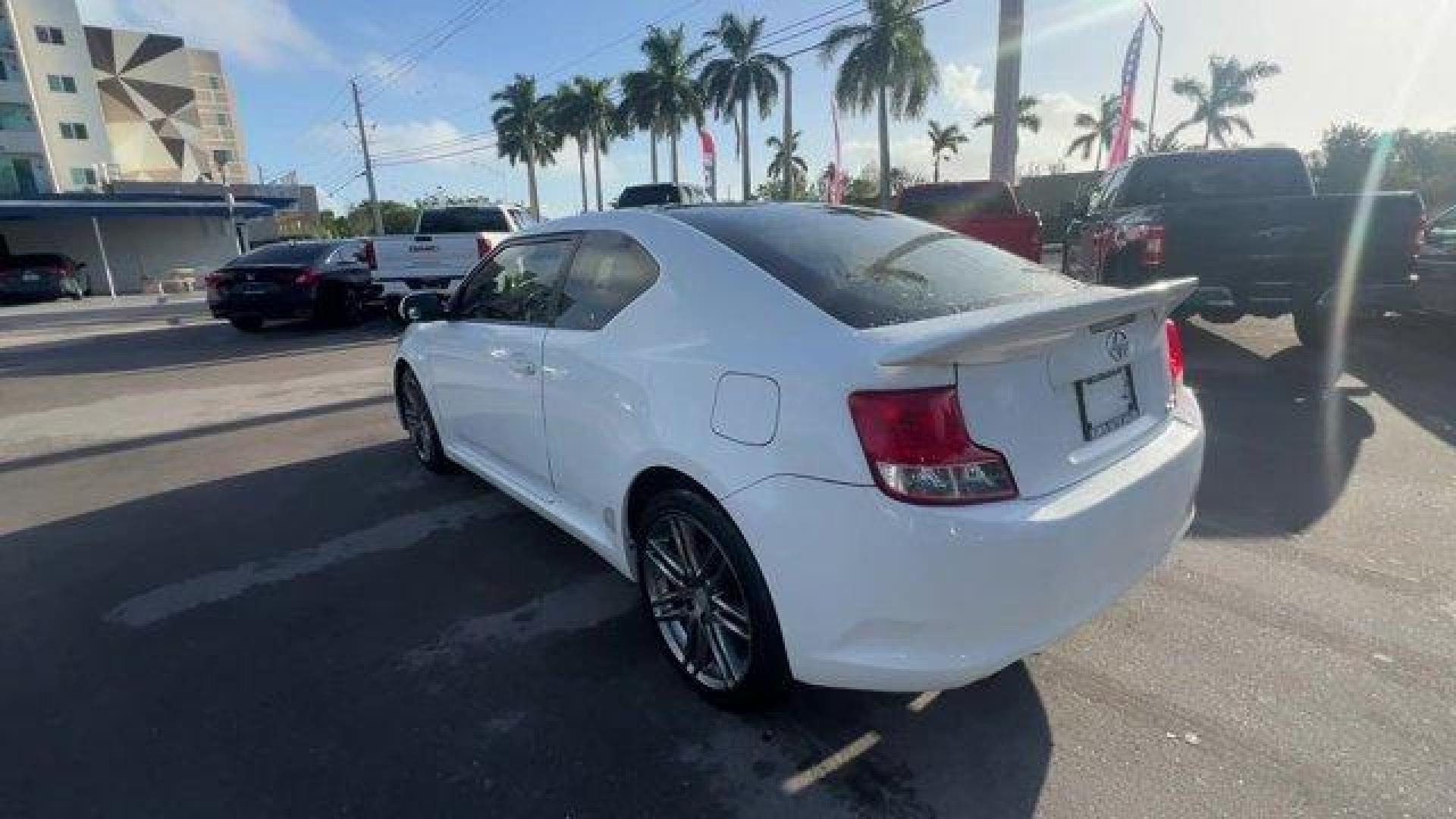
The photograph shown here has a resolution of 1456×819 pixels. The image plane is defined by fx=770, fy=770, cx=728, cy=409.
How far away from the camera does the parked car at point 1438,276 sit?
22.4ft

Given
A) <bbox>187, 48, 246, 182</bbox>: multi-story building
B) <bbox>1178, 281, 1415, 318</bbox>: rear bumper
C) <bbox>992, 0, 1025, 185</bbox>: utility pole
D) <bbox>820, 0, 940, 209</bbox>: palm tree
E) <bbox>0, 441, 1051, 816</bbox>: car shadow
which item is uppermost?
<bbox>187, 48, 246, 182</bbox>: multi-story building

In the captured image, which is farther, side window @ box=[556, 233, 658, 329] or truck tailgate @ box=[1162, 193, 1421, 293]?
truck tailgate @ box=[1162, 193, 1421, 293]

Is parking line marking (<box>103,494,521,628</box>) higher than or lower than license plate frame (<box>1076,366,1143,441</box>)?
lower

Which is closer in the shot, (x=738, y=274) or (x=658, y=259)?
(x=738, y=274)

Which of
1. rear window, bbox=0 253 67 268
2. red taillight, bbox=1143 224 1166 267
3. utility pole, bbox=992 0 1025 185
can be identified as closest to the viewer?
red taillight, bbox=1143 224 1166 267

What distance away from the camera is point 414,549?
400 centimetres

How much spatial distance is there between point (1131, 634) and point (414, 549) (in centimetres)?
334

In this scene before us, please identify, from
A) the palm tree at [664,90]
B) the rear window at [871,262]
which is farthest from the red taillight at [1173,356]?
the palm tree at [664,90]

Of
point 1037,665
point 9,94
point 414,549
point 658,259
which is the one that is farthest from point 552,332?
point 9,94

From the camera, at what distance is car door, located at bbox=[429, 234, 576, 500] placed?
3443 mm

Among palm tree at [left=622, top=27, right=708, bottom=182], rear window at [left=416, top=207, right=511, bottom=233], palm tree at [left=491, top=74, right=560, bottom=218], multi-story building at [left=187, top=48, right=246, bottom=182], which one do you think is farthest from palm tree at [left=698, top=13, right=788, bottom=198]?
multi-story building at [left=187, top=48, right=246, bottom=182]

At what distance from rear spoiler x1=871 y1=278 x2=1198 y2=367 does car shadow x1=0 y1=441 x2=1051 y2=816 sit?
1.24m

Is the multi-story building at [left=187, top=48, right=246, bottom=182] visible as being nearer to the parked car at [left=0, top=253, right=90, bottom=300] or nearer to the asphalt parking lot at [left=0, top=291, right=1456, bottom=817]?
the parked car at [left=0, top=253, right=90, bottom=300]

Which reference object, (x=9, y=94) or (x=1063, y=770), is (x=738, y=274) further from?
(x=9, y=94)
